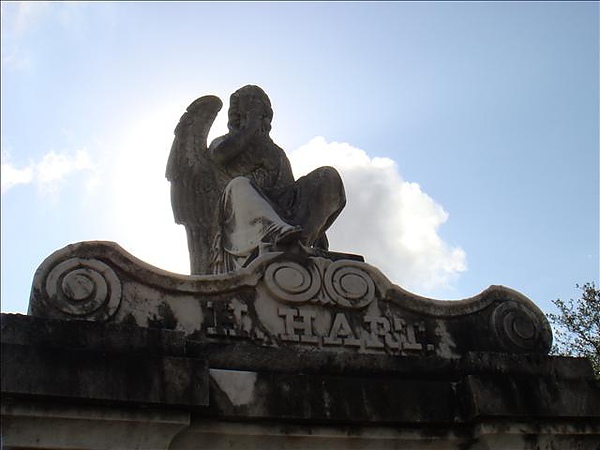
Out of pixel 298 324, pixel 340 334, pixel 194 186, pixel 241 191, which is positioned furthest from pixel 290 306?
pixel 194 186

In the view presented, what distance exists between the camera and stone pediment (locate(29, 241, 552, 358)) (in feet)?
17.7

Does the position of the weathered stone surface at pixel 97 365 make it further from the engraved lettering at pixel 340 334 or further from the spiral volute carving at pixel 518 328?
the spiral volute carving at pixel 518 328

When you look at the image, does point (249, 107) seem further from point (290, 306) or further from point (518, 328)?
point (518, 328)

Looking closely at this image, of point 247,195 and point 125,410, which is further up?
point 247,195

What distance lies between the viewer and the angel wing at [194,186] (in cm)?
744

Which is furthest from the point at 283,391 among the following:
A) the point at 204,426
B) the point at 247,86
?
the point at 247,86

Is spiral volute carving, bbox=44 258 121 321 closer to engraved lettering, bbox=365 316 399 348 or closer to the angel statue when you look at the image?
the angel statue

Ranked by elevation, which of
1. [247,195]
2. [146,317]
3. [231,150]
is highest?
[231,150]

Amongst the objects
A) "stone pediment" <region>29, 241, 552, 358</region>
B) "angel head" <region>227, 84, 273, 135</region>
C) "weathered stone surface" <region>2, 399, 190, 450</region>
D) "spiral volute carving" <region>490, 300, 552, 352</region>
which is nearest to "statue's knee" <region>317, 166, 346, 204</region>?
"stone pediment" <region>29, 241, 552, 358</region>

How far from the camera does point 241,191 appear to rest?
22.6 ft

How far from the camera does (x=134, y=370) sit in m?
4.97

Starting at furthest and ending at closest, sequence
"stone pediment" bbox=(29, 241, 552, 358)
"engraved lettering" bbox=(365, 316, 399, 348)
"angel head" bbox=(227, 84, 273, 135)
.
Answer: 1. "angel head" bbox=(227, 84, 273, 135)
2. "engraved lettering" bbox=(365, 316, 399, 348)
3. "stone pediment" bbox=(29, 241, 552, 358)

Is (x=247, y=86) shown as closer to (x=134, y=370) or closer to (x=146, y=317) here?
(x=146, y=317)

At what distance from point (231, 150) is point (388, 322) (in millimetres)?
2352
